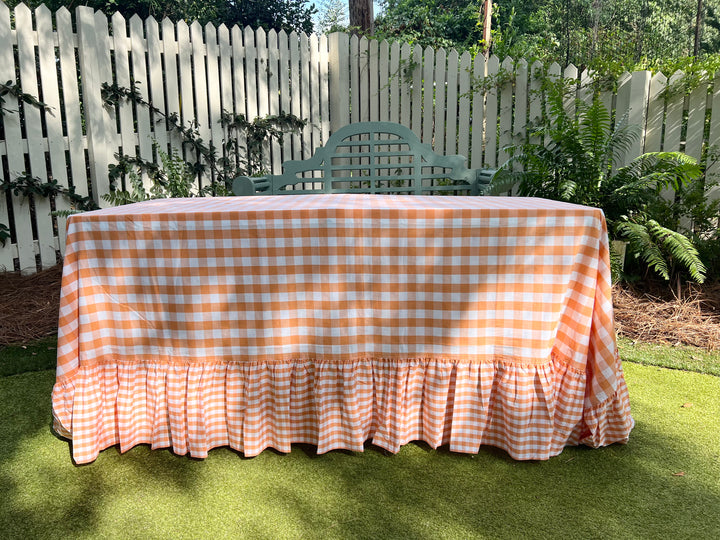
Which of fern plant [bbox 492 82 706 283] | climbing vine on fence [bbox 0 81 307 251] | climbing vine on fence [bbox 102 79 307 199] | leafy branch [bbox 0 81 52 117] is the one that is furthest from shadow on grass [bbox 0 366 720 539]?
leafy branch [bbox 0 81 52 117]

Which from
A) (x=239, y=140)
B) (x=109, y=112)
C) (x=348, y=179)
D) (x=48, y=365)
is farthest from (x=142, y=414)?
(x=239, y=140)

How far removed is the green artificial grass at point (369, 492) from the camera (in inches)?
55.1

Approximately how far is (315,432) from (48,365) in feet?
5.09

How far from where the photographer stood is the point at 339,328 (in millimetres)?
1703

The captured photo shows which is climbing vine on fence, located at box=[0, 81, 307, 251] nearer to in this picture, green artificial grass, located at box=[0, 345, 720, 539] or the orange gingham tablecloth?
the orange gingham tablecloth

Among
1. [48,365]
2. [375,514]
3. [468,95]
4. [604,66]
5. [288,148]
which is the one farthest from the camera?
[288,148]

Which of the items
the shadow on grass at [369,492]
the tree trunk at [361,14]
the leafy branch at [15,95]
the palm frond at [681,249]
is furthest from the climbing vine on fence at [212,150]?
→ the tree trunk at [361,14]

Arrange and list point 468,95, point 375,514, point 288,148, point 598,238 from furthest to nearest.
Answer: point 288,148, point 468,95, point 598,238, point 375,514

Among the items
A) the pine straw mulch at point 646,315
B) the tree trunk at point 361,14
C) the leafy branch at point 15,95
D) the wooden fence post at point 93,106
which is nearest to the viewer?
the pine straw mulch at point 646,315

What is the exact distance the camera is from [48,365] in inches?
100

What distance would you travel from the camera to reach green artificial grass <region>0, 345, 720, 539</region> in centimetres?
140

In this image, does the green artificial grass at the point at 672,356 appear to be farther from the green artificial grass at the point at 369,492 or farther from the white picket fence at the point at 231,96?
the white picket fence at the point at 231,96

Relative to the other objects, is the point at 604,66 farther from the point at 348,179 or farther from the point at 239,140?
the point at 239,140

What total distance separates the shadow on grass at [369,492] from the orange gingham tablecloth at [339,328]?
68mm
